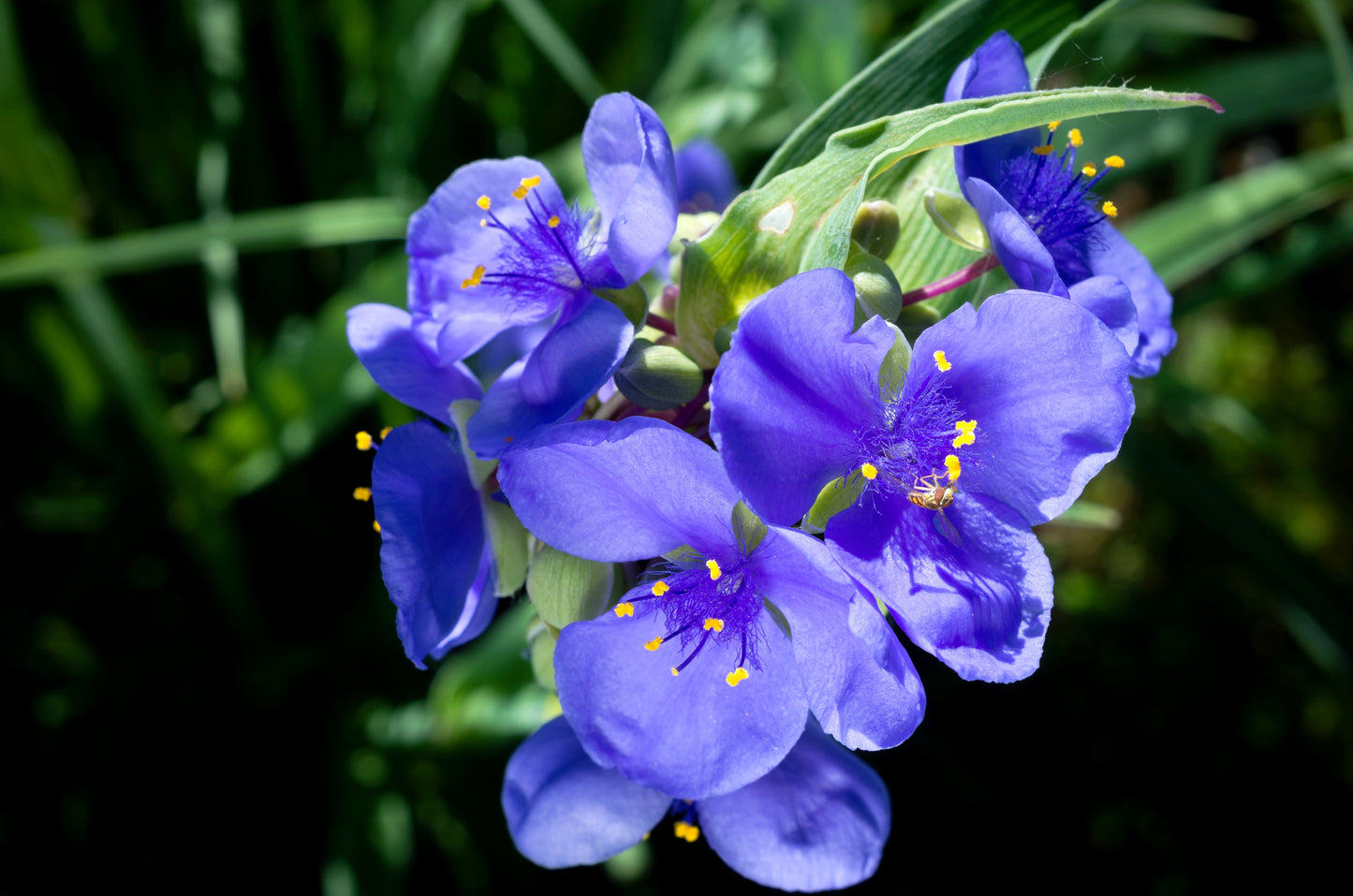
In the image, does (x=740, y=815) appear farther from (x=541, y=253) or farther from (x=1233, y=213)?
(x=1233, y=213)

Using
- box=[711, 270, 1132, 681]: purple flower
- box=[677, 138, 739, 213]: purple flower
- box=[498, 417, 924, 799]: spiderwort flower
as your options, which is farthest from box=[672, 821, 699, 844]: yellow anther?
box=[677, 138, 739, 213]: purple flower

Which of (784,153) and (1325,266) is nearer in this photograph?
(784,153)

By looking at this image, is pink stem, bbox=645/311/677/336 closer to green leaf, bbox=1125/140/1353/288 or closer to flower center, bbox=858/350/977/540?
flower center, bbox=858/350/977/540

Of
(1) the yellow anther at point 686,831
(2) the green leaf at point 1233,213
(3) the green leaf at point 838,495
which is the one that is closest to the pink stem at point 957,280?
(3) the green leaf at point 838,495

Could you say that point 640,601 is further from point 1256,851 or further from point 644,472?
point 1256,851

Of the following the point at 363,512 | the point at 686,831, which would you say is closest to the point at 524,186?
the point at 686,831

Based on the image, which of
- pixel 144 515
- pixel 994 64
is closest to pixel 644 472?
pixel 994 64
